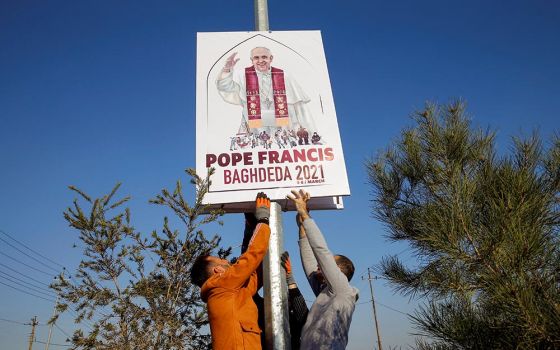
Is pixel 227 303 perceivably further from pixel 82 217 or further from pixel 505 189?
pixel 505 189

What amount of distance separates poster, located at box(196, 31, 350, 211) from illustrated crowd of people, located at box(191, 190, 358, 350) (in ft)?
0.64

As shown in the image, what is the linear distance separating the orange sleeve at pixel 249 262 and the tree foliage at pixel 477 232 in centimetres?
168

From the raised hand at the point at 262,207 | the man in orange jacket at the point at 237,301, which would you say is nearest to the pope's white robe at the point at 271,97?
the raised hand at the point at 262,207

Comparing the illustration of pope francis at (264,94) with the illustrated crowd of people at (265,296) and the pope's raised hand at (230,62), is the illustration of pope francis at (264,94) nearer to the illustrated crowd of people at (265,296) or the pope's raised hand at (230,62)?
the pope's raised hand at (230,62)

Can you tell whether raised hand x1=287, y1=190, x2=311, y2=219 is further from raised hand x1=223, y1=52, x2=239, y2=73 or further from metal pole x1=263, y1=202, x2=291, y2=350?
raised hand x1=223, y1=52, x2=239, y2=73

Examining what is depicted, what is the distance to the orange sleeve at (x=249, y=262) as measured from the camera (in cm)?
238

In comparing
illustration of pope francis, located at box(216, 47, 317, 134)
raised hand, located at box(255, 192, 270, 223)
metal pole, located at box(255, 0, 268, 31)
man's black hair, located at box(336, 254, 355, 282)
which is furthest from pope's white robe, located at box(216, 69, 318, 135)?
man's black hair, located at box(336, 254, 355, 282)

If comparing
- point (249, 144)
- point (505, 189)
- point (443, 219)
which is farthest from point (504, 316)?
point (249, 144)

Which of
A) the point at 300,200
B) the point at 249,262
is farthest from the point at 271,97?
the point at 249,262

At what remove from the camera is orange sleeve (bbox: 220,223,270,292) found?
2.38 m

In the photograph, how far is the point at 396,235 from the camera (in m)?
4.66

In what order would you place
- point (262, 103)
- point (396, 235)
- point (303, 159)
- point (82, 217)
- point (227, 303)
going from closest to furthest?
1. point (227, 303)
2. point (303, 159)
3. point (262, 103)
4. point (82, 217)
5. point (396, 235)

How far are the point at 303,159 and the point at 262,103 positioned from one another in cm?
63

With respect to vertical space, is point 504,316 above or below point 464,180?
below
